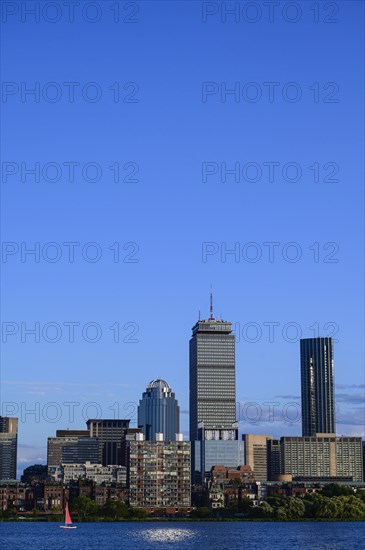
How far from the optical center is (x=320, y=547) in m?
150

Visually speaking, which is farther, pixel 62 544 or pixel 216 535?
pixel 216 535

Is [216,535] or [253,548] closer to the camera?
[253,548]

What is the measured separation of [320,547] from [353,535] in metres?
31.1

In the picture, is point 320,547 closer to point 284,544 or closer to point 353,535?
point 284,544

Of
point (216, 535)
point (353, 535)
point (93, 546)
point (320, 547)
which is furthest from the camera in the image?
point (216, 535)

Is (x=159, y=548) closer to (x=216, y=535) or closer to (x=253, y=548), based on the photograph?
(x=253, y=548)

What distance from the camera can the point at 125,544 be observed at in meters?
168

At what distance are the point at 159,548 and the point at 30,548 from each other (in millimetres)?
20115

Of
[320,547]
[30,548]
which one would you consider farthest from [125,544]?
[320,547]

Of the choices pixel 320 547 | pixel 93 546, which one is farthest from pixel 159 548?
pixel 320 547

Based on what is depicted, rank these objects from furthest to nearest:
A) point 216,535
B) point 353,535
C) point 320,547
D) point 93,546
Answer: point 216,535 < point 353,535 < point 93,546 < point 320,547

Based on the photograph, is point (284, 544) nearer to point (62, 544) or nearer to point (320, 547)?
point (320, 547)

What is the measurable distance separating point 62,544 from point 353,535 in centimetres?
5200

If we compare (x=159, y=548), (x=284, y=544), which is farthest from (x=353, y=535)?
(x=159, y=548)
